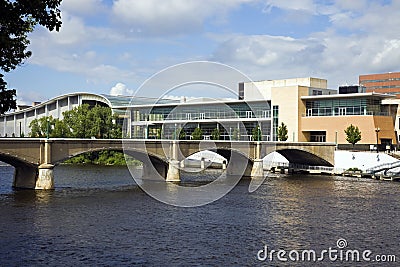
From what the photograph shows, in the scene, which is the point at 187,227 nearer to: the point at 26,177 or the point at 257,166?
the point at 26,177

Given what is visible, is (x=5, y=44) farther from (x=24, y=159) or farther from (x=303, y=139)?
(x=303, y=139)

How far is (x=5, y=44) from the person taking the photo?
14.8m

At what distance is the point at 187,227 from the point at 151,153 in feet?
112

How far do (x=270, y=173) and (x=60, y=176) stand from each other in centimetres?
4039

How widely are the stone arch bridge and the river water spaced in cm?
317

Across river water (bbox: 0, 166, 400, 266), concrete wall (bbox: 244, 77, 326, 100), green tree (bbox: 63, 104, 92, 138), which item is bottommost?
river water (bbox: 0, 166, 400, 266)

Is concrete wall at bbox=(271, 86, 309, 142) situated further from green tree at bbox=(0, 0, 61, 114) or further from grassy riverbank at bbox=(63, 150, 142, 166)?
green tree at bbox=(0, 0, 61, 114)

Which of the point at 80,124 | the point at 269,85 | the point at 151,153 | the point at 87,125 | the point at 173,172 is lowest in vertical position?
the point at 173,172

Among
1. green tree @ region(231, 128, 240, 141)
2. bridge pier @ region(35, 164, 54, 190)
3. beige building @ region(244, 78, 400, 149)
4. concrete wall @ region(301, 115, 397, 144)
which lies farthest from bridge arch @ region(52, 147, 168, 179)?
concrete wall @ region(301, 115, 397, 144)

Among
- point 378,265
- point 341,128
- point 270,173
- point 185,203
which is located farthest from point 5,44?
point 341,128

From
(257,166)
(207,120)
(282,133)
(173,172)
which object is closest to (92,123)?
(207,120)

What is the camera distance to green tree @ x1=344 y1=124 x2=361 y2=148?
108 metres

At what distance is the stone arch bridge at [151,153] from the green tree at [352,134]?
18.7 ft

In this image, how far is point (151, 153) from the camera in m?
75.6
